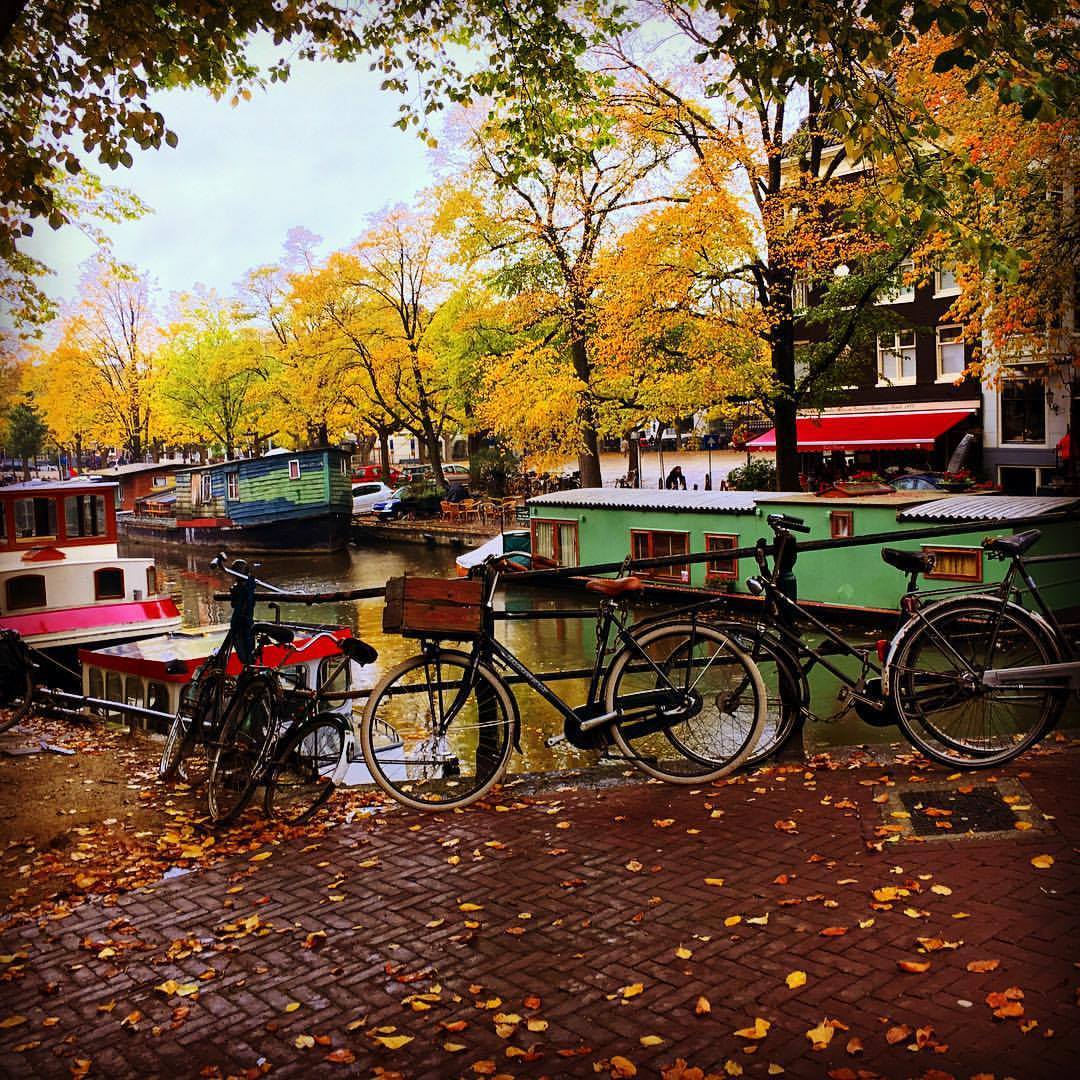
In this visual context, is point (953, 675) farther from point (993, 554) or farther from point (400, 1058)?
point (400, 1058)

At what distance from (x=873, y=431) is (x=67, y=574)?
654 inches

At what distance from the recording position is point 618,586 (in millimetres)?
3496

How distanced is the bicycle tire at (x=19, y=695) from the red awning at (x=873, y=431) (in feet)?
55.5

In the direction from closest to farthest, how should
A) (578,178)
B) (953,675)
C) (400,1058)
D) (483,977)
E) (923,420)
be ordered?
(400,1058)
(483,977)
(953,675)
(578,178)
(923,420)

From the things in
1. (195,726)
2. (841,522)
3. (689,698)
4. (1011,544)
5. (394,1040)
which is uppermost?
(1011,544)

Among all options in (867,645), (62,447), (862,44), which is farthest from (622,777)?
(62,447)

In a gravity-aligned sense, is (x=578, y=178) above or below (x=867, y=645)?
above

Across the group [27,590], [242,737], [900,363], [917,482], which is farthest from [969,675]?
[900,363]

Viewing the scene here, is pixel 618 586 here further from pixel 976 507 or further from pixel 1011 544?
pixel 976 507

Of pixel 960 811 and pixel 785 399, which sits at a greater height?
pixel 785 399

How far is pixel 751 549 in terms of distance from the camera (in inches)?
150

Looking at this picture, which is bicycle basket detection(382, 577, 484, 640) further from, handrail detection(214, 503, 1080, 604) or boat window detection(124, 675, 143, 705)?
boat window detection(124, 675, 143, 705)

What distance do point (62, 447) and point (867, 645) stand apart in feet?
17.4

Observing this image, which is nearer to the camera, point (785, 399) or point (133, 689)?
point (133, 689)
